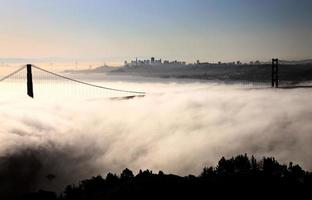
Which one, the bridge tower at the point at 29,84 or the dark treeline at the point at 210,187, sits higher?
the bridge tower at the point at 29,84

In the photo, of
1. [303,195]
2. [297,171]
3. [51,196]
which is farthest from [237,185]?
[51,196]

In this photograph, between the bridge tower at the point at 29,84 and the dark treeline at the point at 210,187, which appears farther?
the dark treeline at the point at 210,187

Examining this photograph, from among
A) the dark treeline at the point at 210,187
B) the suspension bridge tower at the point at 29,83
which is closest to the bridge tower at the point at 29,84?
the suspension bridge tower at the point at 29,83

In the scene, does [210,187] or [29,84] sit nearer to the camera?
[29,84]

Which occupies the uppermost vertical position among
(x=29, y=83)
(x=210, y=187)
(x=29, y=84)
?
(x=29, y=83)

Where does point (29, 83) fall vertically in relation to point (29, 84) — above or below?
above

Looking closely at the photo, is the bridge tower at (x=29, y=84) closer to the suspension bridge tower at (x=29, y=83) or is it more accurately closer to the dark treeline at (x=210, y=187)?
the suspension bridge tower at (x=29, y=83)

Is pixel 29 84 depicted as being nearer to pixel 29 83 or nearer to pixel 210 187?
pixel 29 83

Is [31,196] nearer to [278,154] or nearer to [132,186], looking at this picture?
[132,186]

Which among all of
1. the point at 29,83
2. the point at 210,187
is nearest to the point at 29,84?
the point at 29,83

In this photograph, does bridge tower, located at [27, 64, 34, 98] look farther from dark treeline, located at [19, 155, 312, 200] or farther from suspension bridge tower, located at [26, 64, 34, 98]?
dark treeline, located at [19, 155, 312, 200]

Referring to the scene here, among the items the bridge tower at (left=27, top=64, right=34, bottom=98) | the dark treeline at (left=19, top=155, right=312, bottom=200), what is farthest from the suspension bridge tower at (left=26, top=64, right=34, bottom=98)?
the dark treeline at (left=19, top=155, right=312, bottom=200)
